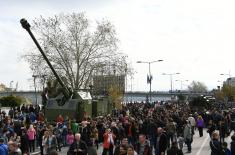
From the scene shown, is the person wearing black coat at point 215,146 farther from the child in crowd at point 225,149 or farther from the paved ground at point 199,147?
the paved ground at point 199,147

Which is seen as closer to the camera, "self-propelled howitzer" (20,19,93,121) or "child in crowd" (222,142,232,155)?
"child in crowd" (222,142,232,155)

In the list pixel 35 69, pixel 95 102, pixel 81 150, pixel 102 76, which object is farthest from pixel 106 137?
pixel 102 76

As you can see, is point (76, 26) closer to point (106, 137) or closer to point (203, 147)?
point (203, 147)

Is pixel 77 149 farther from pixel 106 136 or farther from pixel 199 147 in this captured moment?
pixel 199 147

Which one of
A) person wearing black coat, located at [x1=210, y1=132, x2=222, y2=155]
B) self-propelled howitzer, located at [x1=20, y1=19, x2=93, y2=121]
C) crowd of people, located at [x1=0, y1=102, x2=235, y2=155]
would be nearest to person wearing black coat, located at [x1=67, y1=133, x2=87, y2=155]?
crowd of people, located at [x1=0, y1=102, x2=235, y2=155]

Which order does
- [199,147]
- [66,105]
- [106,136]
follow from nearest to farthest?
[106,136]
[199,147]
[66,105]

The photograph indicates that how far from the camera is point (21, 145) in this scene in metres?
19.6

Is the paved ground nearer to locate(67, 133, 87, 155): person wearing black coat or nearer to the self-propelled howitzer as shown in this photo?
the self-propelled howitzer

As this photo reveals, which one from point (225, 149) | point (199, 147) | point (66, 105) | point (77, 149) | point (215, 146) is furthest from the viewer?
point (66, 105)

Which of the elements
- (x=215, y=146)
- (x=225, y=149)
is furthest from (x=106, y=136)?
(x=225, y=149)

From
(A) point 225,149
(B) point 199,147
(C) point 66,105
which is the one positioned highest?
(C) point 66,105

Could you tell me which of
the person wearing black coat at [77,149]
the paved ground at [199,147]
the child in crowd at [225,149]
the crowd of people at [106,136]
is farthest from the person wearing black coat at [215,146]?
the paved ground at [199,147]

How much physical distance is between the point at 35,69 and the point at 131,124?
33.4 m

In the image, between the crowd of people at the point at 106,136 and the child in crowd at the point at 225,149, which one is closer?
the child in crowd at the point at 225,149
